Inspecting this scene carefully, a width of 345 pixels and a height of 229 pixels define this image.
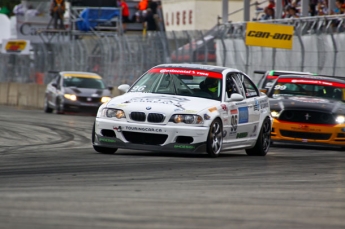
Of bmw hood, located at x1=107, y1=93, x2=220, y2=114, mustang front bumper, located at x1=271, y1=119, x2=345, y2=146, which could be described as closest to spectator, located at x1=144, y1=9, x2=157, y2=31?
mustang front bumper, located at x1=271, y1=119, x2=345, y2=146

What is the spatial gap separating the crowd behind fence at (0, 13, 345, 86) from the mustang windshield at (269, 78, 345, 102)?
7049 millimetres

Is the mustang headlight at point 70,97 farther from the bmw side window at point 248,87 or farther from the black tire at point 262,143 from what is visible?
the bmw side window at point 248,87

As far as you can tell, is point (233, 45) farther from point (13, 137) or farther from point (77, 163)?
point (77, 163)

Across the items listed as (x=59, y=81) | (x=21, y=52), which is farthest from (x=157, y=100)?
(x=21, y=52)

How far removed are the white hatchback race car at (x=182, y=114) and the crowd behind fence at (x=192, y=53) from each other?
38.2ft

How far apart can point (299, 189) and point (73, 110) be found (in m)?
22.0

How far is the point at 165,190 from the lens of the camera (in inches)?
348

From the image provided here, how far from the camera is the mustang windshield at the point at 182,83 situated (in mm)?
13688

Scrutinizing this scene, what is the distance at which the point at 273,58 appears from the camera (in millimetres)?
29281

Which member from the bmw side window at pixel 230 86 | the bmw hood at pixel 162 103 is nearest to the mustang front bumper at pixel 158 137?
the bmw hood at pixel 162 103

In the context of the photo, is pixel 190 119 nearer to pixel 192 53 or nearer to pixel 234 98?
pixel 234 98

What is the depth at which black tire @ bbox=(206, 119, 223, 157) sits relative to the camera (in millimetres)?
13039

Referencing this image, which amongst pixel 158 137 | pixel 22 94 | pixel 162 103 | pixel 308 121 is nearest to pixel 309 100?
pixel 308 121

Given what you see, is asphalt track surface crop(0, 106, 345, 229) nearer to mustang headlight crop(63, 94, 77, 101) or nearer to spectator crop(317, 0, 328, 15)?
mustang headlight crop(63, 94, 77, 101)
